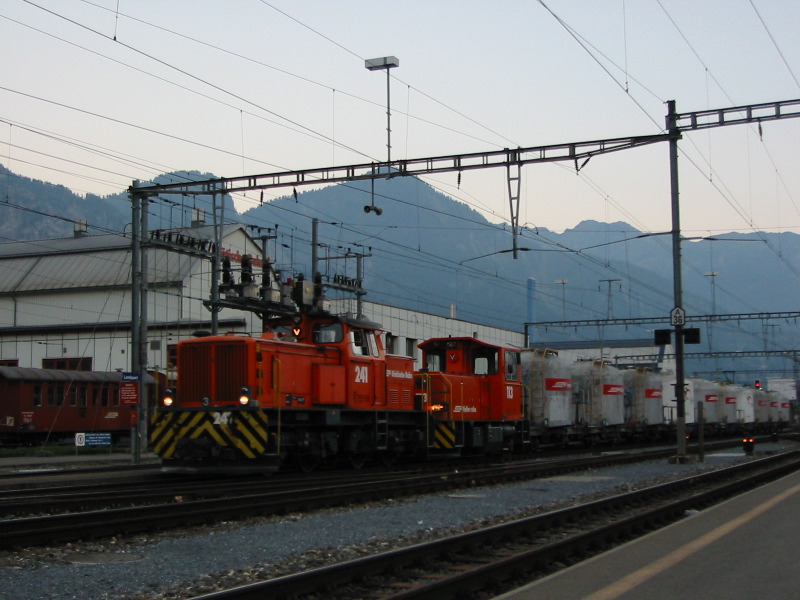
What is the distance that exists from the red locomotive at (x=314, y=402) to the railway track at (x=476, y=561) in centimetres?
731

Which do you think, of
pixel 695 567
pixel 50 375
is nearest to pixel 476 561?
pixel 695 567

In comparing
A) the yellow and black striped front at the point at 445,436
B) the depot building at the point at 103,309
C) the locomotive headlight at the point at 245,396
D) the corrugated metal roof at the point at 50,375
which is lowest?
the yellow and black striped front at the point at 445,436

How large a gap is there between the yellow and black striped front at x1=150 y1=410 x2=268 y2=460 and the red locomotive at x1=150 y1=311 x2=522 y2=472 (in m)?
0.02

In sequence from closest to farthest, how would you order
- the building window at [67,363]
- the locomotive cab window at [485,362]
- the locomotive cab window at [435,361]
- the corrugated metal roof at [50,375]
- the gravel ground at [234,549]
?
the gravel ground at [234,549], the locomotive cab window at [435,361], the locomotive cab window at [485,362], the corrugated metal roof at [50,375], the building window at [67,363]

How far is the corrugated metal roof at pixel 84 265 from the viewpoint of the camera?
54.3 metres

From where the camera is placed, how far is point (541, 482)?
18.6 metres

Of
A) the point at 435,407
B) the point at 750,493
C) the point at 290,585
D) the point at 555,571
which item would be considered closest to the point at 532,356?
the point at 435,407

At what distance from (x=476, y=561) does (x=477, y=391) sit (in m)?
16.1

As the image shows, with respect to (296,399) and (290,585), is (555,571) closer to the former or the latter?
(290,585)

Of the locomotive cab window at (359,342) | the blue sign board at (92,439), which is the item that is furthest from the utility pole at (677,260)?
the blue sign board at (92,439)

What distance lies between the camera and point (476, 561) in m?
9.09

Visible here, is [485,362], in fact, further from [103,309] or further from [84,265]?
[84,265]

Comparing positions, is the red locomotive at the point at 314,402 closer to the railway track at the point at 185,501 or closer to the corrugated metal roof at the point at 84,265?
the railway track at the point at 185,501

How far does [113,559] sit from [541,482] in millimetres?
11283
